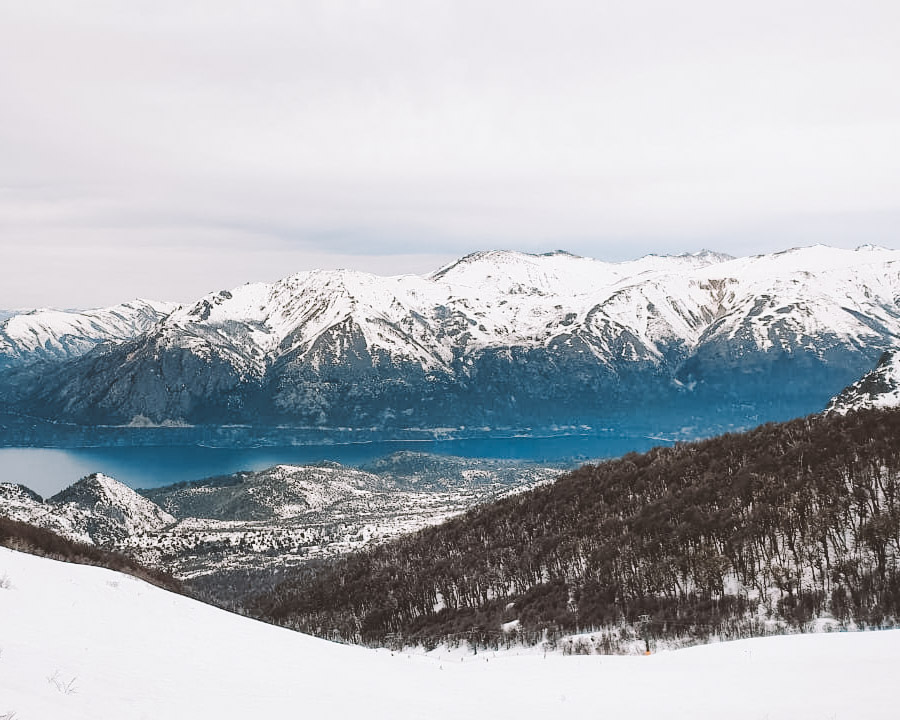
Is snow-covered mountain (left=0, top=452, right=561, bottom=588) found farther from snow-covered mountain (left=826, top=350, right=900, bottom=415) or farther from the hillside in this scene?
snow-covered mountain (left=826, top=350, right=900, bottom=415)

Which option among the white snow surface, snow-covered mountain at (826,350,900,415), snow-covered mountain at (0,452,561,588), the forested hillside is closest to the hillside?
snow-covered mountain at (0,452,561,588)

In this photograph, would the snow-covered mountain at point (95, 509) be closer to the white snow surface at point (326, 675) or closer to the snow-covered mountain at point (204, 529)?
the snow-covered mountain at point (204, 529)

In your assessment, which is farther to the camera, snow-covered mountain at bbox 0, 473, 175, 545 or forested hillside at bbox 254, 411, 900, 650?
snow-covered mountain at bbox 0, 473, 175, 545

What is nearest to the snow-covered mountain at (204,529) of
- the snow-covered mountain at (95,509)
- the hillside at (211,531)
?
the snow-covered mountain at (95,509)

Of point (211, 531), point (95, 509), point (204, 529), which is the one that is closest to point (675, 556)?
point (211, 531)

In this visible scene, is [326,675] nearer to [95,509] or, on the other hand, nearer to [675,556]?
[675,556]
